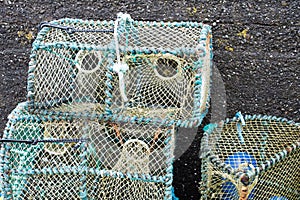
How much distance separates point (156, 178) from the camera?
1.73 meters

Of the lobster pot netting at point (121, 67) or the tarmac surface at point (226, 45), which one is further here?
the tarmac surface at point (226, 45)

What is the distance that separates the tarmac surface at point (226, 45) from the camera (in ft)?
8.34

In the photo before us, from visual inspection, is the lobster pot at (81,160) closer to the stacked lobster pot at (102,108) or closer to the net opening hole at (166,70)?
the stacked lobster pot at (102,108)

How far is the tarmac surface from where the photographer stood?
2.54m

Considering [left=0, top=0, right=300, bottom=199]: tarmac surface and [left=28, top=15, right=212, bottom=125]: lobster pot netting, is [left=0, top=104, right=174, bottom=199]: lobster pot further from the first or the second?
[left=0, top=0, right=300, bottom=199]: tarmac surface

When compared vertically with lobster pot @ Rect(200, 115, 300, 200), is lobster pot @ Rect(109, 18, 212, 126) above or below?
above

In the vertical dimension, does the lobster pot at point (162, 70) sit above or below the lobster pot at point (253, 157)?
above

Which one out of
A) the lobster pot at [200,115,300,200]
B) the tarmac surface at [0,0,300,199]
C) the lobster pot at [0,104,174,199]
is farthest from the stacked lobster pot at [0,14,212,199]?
the tarmac surface at [0,0,300,199]

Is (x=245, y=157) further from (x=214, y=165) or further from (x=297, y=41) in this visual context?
(x=297, y=41)

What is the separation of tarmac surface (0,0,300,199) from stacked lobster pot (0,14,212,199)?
0.45 m

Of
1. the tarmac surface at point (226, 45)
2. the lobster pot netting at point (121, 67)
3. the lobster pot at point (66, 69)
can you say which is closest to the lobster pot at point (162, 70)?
the lobster pot netting at point (121, 67)

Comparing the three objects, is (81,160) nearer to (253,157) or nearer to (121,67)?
(121,67)

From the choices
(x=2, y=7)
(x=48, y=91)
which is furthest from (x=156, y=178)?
(x=2, y=7)

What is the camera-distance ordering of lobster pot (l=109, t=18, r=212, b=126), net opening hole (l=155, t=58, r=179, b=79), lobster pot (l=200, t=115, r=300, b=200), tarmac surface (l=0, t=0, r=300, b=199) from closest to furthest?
1. lobster pot (l=109, t=18, r=212, b=126)
2. lobster pot (l=200, t=115, r=300, b=200)
3. net opening hole (l=155, t=58, r=179, b=79)
4. tarmac surface (l=0, t=0, r=300, b=199)
